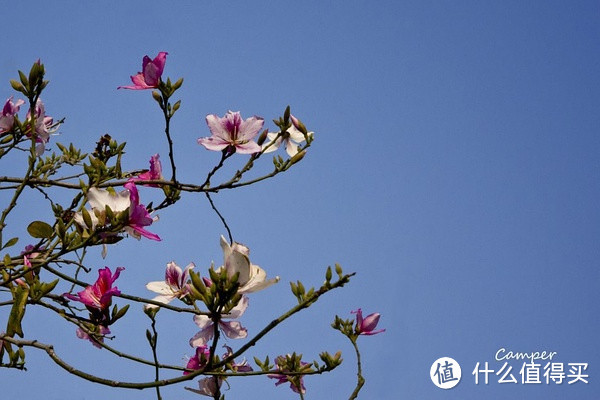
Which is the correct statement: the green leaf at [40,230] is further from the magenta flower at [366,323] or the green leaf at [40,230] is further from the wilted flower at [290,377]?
the magenta flower at [366,323]

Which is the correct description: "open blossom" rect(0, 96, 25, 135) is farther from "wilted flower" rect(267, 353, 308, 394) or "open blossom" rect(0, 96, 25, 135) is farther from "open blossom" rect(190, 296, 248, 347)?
"wilted flower" rect(267, 353, 308, 394)

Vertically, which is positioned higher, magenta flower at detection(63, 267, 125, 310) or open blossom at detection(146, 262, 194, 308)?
open blossom at detection(146, 262, 194, 308)

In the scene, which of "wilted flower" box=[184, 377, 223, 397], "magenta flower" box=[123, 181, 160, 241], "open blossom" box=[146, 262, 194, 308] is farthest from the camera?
"wilted flower" box=[184, 377, 223, 397]

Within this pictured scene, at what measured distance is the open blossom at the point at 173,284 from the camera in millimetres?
1979

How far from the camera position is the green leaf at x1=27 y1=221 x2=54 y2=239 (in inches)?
74.0

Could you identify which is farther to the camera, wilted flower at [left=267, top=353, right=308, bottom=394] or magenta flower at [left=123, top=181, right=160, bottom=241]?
wilted flower at [left=267, top=353, right=308, bottom=394]

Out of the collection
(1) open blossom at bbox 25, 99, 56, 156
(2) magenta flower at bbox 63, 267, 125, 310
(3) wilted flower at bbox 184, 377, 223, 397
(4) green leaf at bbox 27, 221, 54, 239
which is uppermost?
(1) open blossom at bbox 25, 99, 56, 156

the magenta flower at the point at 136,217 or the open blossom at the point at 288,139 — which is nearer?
the magenta flower at the point at 136,217

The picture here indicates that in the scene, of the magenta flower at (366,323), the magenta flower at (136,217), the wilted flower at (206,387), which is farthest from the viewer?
the magenta flower at (366,323)

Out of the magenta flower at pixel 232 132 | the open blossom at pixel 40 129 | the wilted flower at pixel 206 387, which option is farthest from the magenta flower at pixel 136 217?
the open blossom at pixel 40 129

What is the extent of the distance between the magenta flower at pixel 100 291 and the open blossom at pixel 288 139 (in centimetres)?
59

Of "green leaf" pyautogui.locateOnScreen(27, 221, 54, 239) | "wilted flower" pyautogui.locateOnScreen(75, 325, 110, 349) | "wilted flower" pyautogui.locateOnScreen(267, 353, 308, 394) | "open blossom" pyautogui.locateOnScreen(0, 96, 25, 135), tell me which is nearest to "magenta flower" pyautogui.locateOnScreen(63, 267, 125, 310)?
"wilted flower" pyautogui.locateOnScreen(75, 325, 110, 349)

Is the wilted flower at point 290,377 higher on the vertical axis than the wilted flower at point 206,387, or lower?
higher

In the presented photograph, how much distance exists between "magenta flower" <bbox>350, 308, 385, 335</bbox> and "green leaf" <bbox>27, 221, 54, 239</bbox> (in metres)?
0.96
